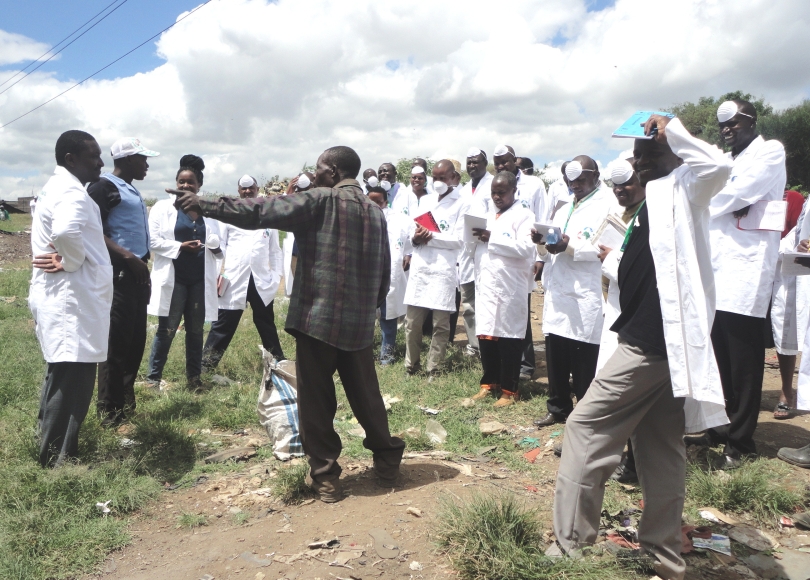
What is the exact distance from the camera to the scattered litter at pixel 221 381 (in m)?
6.33

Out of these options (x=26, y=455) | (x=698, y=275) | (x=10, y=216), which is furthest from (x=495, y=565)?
(x=10, y=216)

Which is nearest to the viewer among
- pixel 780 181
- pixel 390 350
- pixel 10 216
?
pixel 780 181

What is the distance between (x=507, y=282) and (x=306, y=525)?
2.90m

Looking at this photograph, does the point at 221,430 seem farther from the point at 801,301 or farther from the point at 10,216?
the point at 10,216

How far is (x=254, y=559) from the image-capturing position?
3010 mm

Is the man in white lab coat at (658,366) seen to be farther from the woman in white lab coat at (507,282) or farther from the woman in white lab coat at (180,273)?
the woman in white lab coat at (180,273)

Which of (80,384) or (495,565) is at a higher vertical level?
(80,384)

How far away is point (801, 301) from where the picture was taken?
5113 mm

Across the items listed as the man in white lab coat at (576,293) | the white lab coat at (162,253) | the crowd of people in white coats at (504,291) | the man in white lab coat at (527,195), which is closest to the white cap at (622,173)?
the crowd of people in white coats at (504,291)

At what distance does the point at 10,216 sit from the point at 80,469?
34.2 meters

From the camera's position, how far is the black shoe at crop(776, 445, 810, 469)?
4045 mm

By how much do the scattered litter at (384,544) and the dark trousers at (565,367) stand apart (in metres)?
2.20

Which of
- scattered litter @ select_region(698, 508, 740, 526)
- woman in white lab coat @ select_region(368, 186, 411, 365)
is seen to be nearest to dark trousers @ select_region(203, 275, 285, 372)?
woman in white lab coat @ select_region(368, 186, 411, 365)

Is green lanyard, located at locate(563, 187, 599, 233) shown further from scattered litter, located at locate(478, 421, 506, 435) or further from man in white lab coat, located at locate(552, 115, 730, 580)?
man in white lab coat, located at locate(552, 115, 730, 580)
